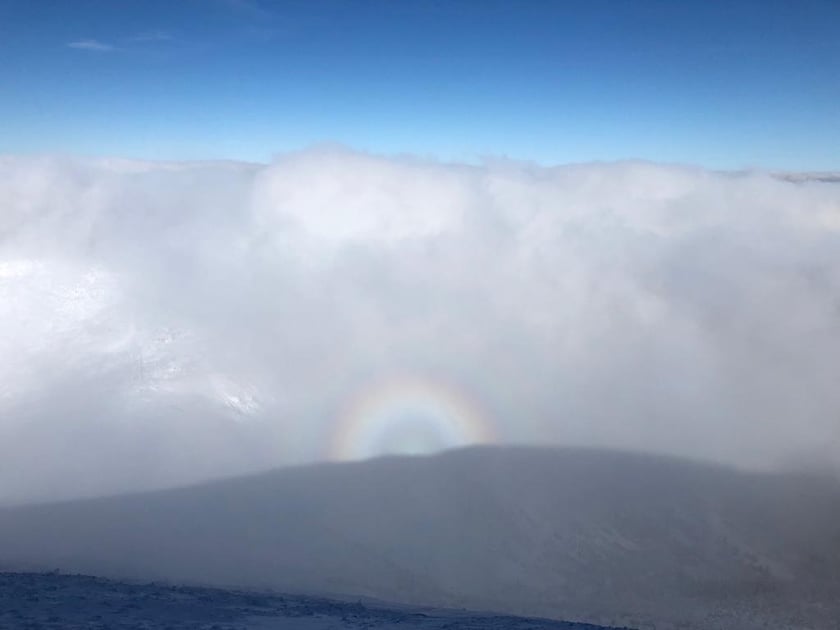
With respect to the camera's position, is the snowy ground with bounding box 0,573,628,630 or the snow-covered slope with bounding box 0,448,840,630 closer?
the snowy ground with bounding box 0,573,628,630

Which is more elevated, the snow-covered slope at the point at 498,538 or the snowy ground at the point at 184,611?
the snow-covered slope at the point at 498,538

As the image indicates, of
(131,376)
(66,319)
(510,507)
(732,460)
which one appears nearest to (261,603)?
(510,507)

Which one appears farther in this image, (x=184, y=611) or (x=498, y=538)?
(x=498, y=538)

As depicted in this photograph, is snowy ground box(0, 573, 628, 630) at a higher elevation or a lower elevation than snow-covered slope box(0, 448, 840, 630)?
lower

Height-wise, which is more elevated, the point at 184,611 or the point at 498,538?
the point at 498,538

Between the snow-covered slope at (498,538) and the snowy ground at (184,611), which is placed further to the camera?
the snow-covered slope at (498,538)
